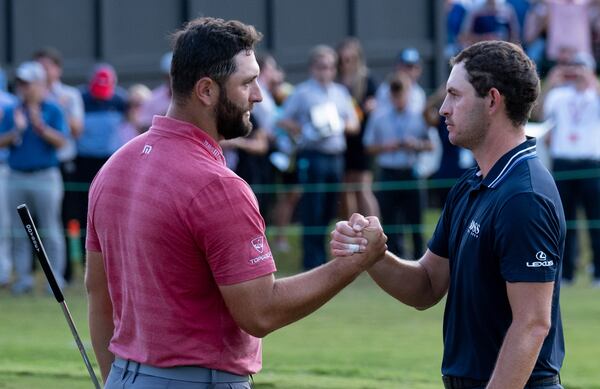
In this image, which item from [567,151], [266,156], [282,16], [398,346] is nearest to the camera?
[398,346]

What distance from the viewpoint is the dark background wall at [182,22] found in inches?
724

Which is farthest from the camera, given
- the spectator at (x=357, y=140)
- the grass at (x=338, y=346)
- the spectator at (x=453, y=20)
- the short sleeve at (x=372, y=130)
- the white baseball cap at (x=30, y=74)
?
the spectator at (x=453, y=20)

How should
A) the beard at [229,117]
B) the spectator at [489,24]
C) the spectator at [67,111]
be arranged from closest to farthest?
the beard at [229,117], the spectator at [67,111], the spectator at [489,24]

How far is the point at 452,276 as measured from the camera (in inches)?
183

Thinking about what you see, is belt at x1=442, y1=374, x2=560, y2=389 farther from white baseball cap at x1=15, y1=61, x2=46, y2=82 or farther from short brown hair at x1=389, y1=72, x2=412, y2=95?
short brown hair at x1=389, y1=72, x2=412, y2=95

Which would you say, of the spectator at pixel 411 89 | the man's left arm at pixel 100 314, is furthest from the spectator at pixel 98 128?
the man's left arm at pixel 100 314

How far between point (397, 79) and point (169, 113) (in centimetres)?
1124

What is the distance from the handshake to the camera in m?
4.48

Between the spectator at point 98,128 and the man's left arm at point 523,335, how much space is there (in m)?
A: 11.5

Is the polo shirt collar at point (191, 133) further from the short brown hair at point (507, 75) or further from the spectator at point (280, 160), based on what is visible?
the spectator at point (280, 160)

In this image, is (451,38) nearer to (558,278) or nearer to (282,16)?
(282,16)

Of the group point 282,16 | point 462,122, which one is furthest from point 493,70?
point 282,16

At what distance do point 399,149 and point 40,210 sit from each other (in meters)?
4.72

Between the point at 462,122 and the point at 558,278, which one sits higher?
the point at 462,122
